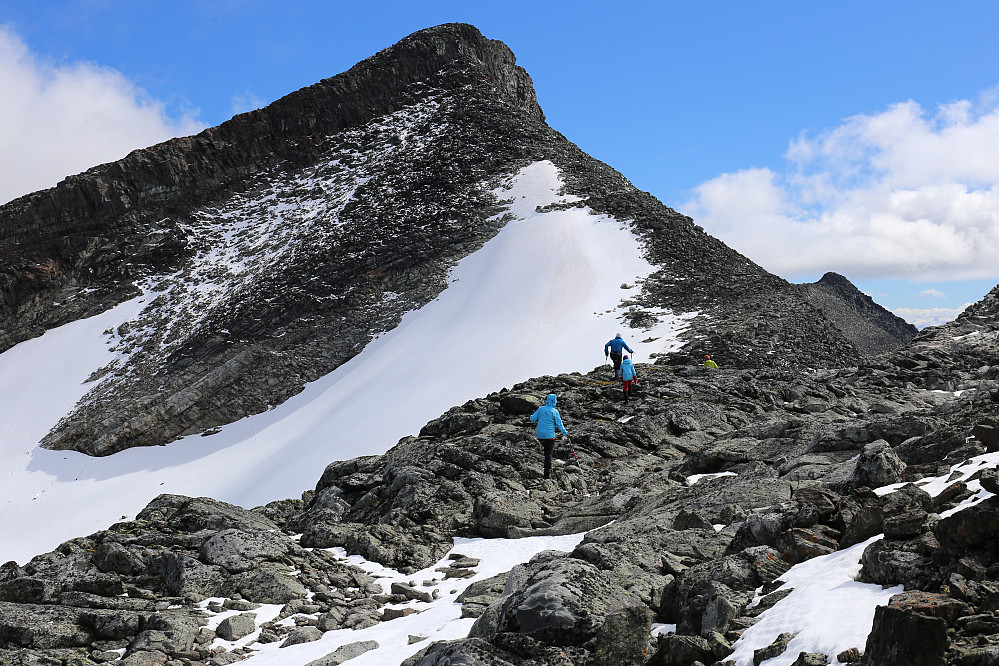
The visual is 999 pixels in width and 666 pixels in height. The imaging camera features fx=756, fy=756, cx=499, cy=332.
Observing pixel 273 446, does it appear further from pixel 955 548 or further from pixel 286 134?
pixel 286 134

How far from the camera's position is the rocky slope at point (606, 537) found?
6.94 m

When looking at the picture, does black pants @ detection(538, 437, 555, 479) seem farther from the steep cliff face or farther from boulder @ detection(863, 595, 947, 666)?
the steep cliff face

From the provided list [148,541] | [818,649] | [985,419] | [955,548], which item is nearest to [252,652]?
[148,541]

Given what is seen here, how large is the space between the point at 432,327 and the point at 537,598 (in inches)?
1348

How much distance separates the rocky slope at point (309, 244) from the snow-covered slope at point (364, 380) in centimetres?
152

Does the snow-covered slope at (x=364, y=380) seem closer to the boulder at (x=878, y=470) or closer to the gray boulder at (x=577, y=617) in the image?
the boulder at (x=878, y=470)

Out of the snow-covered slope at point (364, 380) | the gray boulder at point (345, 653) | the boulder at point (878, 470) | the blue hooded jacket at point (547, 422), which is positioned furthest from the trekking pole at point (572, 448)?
the snow-covered slope at point (364, 380)

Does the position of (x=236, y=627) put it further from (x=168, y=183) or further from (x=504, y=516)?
(x=168, y=183)

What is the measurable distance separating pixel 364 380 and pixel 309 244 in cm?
1831

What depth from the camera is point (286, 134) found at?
6391 centimetres

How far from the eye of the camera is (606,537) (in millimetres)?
11828

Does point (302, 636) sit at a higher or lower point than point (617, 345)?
lower

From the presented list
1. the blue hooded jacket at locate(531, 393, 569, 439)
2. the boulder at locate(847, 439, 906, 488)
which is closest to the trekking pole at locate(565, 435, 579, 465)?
the blue hooded jacket at locate(531, 393, 569, 439)

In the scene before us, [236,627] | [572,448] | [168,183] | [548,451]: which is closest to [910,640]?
[236,627]
